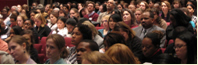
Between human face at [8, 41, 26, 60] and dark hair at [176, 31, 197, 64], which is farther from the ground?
dark hair at [176, 31, 197, 64]

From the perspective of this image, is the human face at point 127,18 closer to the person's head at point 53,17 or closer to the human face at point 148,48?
the human face at point 148,48

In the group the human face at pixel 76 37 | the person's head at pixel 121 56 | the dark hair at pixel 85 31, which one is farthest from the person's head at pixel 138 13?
the person's head at pixel 121 56

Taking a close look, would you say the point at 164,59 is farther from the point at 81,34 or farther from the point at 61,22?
the point at 61,22

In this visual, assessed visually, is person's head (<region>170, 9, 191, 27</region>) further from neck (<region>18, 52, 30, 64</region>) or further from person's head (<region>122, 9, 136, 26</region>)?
neck (<region>18, 52, 30, 64</region>)

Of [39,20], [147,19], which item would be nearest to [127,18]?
[147,19]

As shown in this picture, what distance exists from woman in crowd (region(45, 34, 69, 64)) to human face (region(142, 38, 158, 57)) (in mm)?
770

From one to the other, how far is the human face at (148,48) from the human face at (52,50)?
0.84 meters

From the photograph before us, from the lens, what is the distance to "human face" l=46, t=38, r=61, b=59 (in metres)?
2.50

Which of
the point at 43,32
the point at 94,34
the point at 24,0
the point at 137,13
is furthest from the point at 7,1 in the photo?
the point at 94,34

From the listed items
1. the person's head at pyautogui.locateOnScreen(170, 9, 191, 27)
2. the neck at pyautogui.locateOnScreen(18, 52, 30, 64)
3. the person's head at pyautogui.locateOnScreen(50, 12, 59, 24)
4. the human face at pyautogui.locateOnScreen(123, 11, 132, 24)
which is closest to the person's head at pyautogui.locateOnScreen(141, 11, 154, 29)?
the person's head at pyautogui.locateOnScreen(170, 9, 191, 27)

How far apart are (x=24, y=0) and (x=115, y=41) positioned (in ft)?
31.5

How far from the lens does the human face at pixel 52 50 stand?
8.20 feet

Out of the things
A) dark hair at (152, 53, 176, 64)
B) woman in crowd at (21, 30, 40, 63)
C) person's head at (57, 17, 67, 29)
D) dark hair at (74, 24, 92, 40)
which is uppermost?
dark hair at (74, 24, 92, 40)

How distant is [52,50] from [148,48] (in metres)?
0.94
